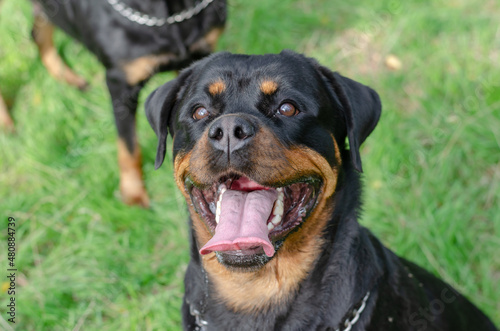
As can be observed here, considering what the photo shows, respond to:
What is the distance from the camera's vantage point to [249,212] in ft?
6.48

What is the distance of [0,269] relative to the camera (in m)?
3.28

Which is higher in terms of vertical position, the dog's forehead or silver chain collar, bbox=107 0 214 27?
the dog's forehead

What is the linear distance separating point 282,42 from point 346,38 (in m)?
0.59

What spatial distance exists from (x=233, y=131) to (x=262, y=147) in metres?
0.12

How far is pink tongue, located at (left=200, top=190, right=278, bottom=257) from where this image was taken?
1.88 meters

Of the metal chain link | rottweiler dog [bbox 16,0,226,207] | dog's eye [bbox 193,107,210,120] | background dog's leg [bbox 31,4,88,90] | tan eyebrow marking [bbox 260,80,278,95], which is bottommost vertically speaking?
background dog's leg [bbox 31,4,88,90]

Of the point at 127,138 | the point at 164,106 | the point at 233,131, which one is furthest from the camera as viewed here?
the point at 127,138

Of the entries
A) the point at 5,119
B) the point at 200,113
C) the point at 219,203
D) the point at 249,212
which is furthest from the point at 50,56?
the point at 249,212

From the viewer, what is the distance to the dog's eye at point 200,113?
7.12 ft

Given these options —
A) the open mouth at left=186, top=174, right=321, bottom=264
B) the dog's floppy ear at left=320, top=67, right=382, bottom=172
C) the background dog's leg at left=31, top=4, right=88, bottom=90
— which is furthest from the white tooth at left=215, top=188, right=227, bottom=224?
the background dog's leg at left=31, top=4, right=88, bottom=90

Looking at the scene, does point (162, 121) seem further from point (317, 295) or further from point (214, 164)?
point (317, 295)

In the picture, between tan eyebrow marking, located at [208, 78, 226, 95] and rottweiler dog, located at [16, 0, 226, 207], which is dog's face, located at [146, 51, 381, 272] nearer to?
tan eyebrow marking, located at [208, 78, 226, 95]

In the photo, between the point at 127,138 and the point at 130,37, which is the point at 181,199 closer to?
the point at 127,138

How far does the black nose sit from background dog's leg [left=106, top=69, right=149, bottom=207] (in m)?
1.63
